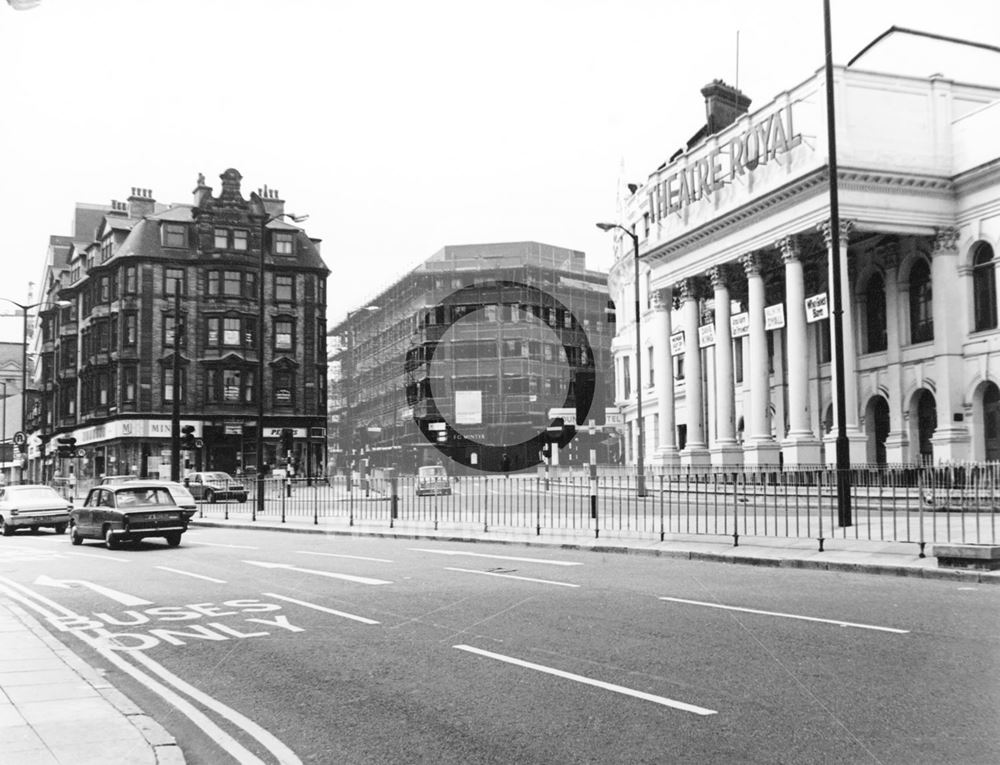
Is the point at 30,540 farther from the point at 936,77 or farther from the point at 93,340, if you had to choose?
the point at 93,340

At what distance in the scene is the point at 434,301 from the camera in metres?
80.0

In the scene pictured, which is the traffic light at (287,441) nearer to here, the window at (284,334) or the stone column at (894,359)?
the window at (284,334)

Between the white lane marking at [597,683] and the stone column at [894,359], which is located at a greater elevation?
the stone column at [894,359]

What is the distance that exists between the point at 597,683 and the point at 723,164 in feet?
129

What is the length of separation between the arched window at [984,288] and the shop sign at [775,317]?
7.14m

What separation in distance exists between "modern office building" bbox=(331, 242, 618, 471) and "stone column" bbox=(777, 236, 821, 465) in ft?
114

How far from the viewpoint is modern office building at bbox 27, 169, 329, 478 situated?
2630 inches

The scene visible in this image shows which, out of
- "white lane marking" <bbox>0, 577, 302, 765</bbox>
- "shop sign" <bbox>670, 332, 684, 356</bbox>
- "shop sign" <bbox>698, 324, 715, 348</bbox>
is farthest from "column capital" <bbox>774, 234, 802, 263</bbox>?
"white lane marking" <bbox>0, 577, 302, 765</bbox>

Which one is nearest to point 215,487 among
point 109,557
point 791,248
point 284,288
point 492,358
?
point 109,557

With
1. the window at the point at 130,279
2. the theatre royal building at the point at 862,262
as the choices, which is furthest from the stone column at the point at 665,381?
the window at the point at 130,279

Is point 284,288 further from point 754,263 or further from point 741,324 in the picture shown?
point 754,263

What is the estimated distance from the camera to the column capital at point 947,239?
A: 37.2 metres

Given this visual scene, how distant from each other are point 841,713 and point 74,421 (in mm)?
77615

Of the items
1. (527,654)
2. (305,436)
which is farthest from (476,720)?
(305,436)
